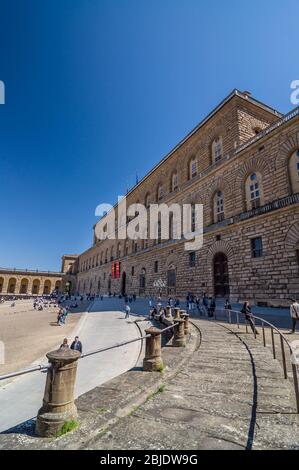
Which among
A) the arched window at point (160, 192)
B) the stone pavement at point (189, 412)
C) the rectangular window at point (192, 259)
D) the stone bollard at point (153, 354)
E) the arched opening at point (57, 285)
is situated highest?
the arched window at point (160, 192)

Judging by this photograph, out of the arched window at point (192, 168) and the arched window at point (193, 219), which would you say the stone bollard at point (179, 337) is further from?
the arched window at point (192, 168)

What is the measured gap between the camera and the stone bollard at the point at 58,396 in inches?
95.8

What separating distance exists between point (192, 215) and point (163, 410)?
1944 cm

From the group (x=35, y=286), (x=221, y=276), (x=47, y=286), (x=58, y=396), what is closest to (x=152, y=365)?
(x=58, y=396)

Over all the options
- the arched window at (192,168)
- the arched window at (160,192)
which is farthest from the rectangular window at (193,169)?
the arched window at (160,192)

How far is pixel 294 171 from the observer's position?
1374 centimetres

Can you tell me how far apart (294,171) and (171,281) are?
13.5 m

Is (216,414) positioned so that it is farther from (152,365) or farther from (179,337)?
(179,337)

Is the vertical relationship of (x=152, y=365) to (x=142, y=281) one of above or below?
below

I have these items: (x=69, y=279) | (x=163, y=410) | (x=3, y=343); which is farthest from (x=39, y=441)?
(x=69, y=279)

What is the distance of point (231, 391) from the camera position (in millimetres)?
3463

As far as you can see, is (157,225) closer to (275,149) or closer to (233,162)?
(233,162)

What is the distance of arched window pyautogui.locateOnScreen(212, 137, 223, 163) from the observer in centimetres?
2026

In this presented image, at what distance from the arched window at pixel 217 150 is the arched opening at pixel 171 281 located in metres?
10.5
